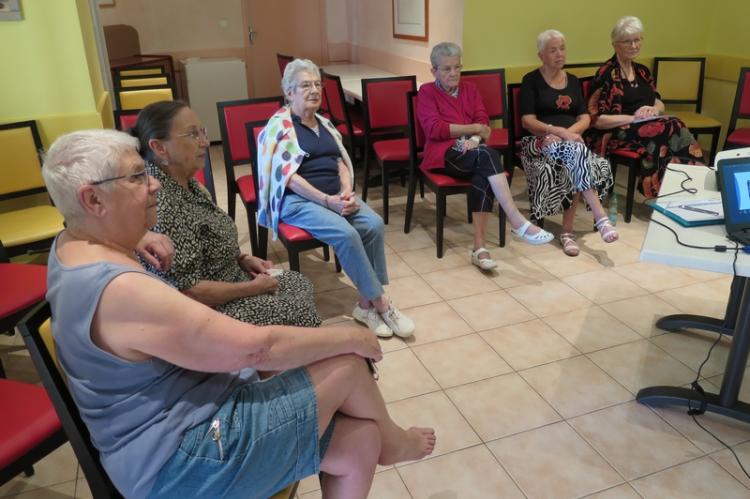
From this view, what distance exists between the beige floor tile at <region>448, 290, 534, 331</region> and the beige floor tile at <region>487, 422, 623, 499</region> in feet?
2.41

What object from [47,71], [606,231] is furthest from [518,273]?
[47,71]

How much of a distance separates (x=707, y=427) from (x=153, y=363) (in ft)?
6.34

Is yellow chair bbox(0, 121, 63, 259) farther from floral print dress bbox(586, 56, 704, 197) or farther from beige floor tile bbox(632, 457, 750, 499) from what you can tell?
floral print dress bbox(586, 56, 704, 197)

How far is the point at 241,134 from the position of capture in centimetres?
322

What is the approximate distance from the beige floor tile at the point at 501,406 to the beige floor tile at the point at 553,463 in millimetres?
45

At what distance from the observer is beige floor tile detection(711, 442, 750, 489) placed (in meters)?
1.87

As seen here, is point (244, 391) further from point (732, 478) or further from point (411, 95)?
point (411, 95)

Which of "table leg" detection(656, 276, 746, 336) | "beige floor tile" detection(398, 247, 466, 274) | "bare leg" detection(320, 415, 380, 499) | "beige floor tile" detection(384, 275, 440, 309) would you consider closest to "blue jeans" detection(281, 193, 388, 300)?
"beige floor tile" detection(384, 275, 440, 309)

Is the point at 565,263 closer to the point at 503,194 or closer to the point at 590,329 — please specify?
the point at 503,194

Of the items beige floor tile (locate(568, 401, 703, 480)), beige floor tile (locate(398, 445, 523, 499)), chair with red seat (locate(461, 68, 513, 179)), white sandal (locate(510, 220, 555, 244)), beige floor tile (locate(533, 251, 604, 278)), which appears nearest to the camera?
beige floor tile (locate(398, 445, 523, 499))

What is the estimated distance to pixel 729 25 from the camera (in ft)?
16.2

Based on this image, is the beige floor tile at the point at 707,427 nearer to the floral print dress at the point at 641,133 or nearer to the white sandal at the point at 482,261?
the white sandal at the point at 482,261

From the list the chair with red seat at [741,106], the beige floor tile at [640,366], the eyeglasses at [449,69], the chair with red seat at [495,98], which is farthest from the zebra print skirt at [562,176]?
the chair with red seat at [741,106]

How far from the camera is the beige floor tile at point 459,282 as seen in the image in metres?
3.07
